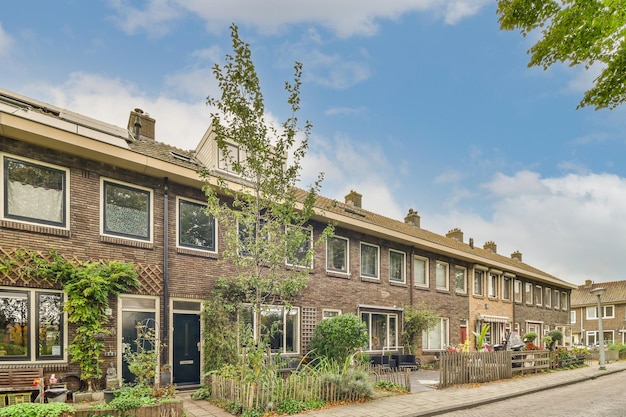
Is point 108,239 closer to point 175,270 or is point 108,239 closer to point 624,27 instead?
point 175,270

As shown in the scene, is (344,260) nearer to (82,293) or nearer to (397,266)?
(397,266)

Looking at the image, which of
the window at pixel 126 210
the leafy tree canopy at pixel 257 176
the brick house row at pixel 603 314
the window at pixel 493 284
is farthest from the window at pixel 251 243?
the brick house row at pixel 603 314

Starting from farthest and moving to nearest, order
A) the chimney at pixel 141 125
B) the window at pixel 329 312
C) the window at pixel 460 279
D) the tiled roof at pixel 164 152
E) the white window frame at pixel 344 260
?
the window at pixel 460 279 < the white window frame at pixel 344 260 < the window at pixel 329 312 < the chimney at pixel 141 125 < the tiled roof at pixel 164 152

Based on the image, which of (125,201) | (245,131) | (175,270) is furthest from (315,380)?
(125,201)

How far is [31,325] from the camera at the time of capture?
9727 mm

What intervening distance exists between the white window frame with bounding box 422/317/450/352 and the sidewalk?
550 cm

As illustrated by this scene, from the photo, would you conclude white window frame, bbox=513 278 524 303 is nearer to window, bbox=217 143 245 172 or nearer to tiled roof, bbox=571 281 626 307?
tiled roof, bbox=571 281 626 307

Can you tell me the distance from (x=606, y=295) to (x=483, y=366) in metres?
43.1

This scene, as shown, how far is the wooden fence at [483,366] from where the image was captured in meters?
13.3

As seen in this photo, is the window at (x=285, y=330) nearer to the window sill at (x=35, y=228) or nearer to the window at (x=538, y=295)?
the window sill at (x=35, y=228)

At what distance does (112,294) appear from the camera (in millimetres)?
10742

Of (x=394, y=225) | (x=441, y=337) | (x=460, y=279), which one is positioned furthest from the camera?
(x=460, y=279)

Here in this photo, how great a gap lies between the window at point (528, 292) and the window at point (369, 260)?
664 inches

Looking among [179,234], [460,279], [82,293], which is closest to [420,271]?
[460,279]
